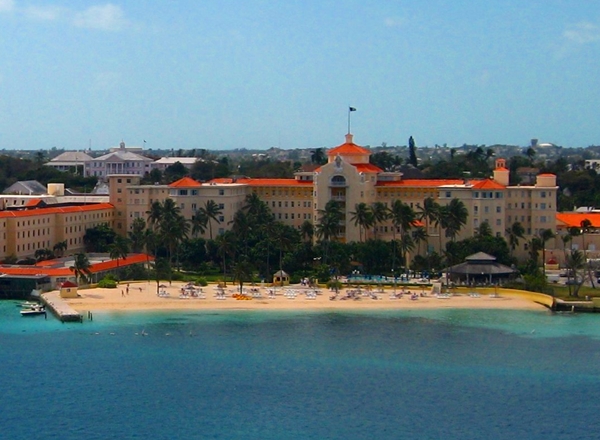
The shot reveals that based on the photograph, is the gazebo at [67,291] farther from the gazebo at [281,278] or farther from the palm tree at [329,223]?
the palm tree at [329,223]

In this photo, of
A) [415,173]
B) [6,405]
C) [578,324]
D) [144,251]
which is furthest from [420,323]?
[415,173]

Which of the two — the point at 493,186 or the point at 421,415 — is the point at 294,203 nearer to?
the point at 493,186

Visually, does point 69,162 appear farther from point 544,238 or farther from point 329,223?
point 544,238

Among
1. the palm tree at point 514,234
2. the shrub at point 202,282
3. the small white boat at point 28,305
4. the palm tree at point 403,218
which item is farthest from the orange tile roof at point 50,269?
the palm tree at point 514,234

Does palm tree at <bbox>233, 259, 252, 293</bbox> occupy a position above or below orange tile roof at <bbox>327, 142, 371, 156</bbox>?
below

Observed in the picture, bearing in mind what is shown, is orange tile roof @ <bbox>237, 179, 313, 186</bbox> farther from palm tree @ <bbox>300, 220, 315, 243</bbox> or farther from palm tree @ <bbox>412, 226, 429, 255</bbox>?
palm tree @ <bbox>412, 226, 429, 255</bbox>

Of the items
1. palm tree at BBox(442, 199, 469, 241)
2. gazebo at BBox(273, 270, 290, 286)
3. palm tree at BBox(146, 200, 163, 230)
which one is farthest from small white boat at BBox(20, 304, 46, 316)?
palm tree at BBox(442, 199, 469, 241)

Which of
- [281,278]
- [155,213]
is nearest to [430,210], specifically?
[281,278]
